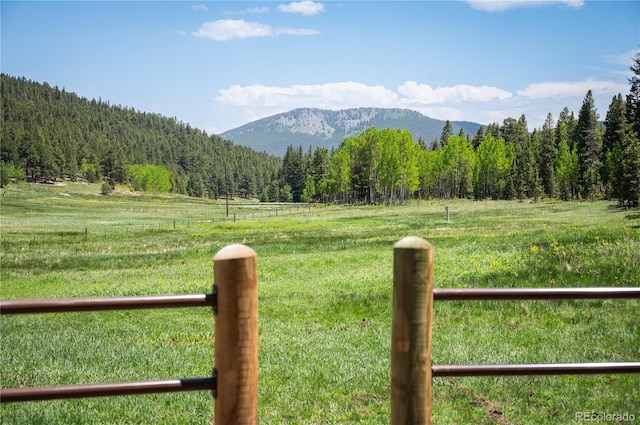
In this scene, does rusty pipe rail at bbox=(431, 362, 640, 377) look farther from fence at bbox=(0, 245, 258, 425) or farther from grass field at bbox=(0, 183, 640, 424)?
grass field at bbox=(0, 183, 640, 424)

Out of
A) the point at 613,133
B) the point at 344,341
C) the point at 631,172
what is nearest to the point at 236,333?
the point at 344,341

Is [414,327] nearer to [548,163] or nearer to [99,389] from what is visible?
[99,389]

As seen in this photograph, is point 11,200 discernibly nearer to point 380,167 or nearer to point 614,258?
point 380,167

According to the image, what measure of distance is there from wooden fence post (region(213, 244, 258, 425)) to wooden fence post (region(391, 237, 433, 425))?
0.87 meters

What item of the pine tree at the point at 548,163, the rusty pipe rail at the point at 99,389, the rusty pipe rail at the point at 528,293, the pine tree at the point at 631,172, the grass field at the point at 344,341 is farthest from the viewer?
the pine tree at the point at 548,163

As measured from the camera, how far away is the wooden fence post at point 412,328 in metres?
2.98

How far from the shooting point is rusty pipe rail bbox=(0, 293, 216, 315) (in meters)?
2.73

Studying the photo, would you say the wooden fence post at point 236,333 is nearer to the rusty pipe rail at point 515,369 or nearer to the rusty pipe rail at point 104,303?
the rusty pipe rail at point 104,303

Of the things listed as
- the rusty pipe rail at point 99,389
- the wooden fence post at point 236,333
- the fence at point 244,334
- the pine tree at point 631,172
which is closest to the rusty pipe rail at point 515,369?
the fence at point 244,334

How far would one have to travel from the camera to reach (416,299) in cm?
299

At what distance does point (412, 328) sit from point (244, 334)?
1006 mm

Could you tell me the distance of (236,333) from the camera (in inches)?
110

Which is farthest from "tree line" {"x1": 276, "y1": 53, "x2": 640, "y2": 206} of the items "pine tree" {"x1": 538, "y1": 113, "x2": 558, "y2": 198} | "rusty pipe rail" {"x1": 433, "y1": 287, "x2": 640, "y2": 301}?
"rusty pipe rail" {"x1": 433, "y1": 287, "x2": 640, "y2": 301}

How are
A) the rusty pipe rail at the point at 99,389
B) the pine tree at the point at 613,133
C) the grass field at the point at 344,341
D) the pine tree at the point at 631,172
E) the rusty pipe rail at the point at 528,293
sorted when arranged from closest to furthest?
the rusty pipe rail at the point at 99,389, the rusty pipe rail at the point at 528,293, the grass field at the point at 344,341, the pine tree at the point at 631,172, the pine tree at the point at 613,133
